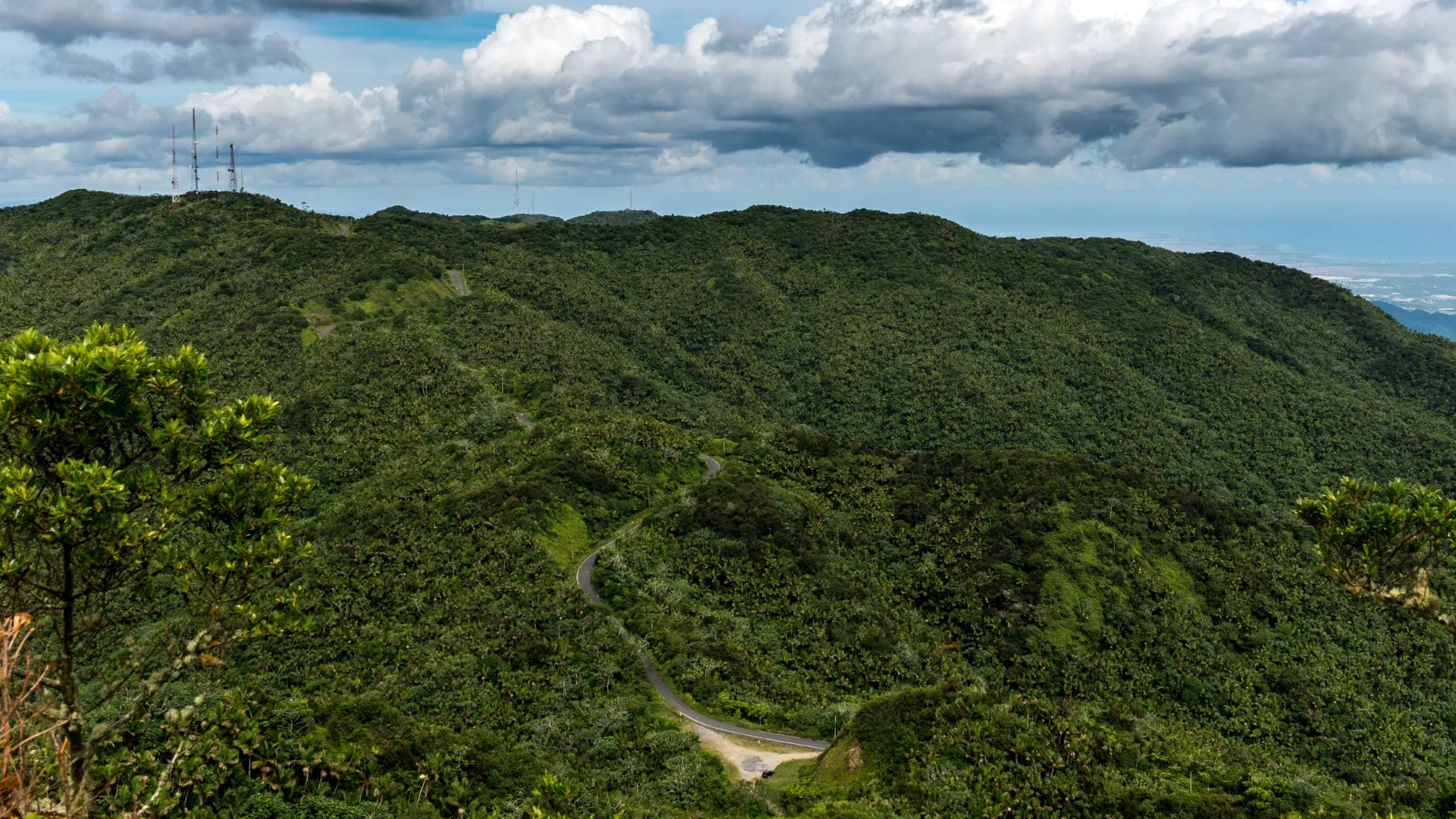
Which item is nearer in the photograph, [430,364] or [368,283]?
[430,364]

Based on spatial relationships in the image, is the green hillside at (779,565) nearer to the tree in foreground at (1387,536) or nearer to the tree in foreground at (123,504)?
the tree in foreground at (123,504)

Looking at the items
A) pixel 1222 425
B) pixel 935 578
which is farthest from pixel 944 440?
pixel 935 578

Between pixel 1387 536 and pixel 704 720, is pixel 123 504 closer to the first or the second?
pixel 1387 536

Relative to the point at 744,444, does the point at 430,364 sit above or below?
above

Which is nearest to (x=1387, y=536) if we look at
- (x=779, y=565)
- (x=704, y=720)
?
(x=704, y=720)

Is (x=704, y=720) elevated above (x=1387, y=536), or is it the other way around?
(x=1387, y=536)

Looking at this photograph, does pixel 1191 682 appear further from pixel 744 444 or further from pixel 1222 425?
pixel 1222 425
